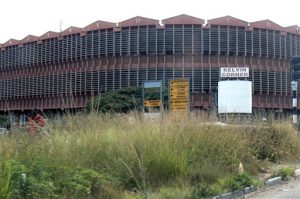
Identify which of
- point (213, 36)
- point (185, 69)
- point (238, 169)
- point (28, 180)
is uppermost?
point (213, 36)

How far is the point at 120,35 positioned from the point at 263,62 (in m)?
19.1

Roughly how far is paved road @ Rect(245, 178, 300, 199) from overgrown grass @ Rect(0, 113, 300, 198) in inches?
17.7

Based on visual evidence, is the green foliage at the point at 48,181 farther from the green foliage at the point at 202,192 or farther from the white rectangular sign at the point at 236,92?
the white rectangular sign at the point at 236,92

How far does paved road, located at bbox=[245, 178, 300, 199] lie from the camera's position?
10328mm

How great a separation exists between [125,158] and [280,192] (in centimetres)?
391

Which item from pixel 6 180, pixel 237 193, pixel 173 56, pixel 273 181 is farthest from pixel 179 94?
pixel 173 56

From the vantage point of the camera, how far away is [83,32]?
61812 mm

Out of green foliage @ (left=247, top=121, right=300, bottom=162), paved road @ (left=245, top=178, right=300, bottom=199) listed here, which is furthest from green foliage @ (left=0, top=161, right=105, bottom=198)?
green foliage @ (left=247, top=121, right=300, bottom=162)

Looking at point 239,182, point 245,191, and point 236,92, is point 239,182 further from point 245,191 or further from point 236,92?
point 236,92

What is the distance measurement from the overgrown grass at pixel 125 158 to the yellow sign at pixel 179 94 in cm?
662

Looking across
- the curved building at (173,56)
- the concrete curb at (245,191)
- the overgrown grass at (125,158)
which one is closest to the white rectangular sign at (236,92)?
the curved building at (173,56)

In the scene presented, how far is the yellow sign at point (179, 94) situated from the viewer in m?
20.8

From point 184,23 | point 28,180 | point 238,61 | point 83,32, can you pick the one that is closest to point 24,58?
point 83,32

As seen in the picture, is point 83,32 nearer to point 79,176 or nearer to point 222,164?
point 222,164
